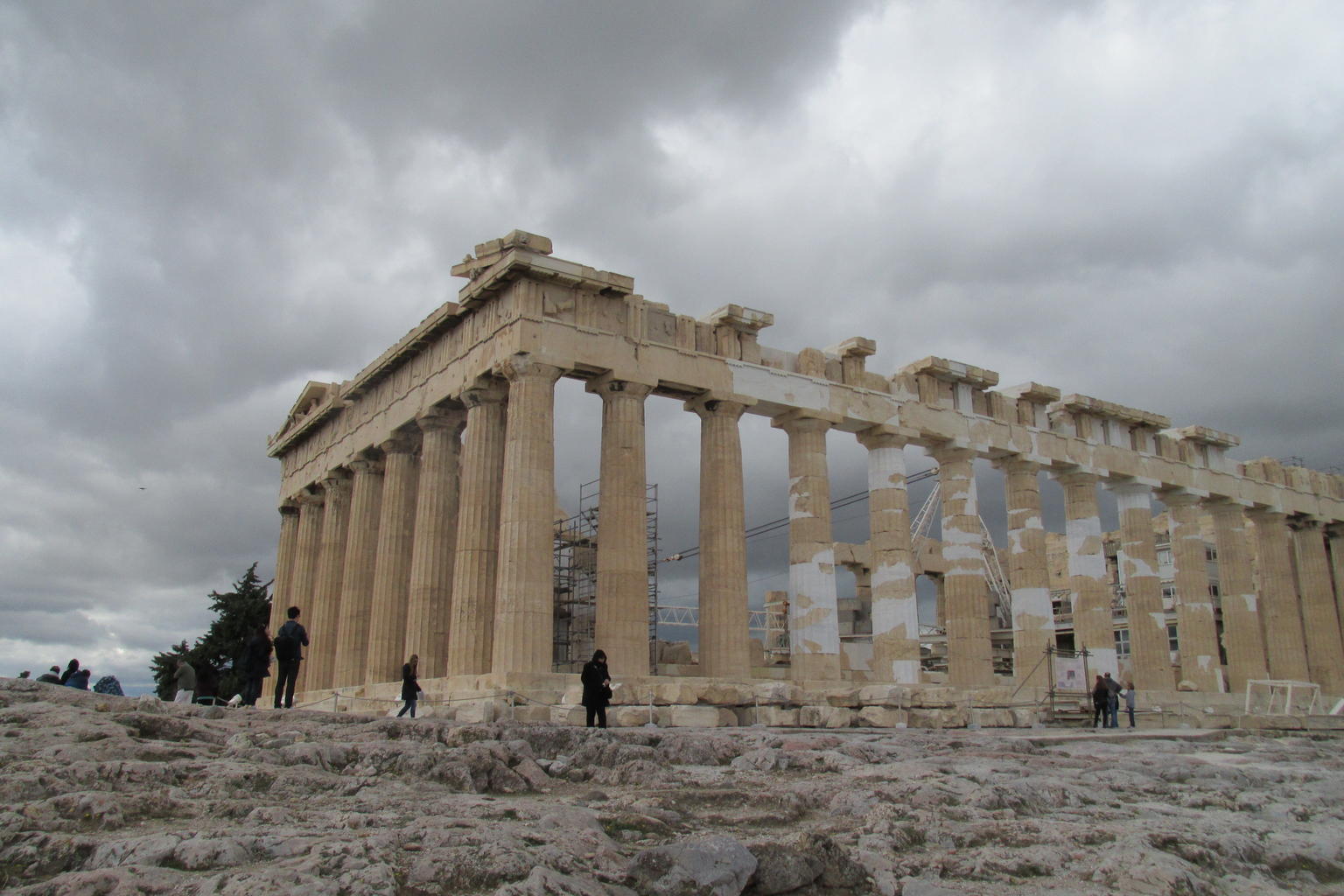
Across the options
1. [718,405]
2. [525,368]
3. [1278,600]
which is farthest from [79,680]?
[1278,600]

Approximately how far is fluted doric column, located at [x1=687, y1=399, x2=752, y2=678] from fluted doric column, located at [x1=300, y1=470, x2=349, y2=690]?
14.0 m

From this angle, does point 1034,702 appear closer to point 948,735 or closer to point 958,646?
point 958,646

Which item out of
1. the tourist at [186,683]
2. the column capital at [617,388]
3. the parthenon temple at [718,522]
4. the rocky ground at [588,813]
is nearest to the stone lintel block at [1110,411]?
the parthenon temple at [718,522]

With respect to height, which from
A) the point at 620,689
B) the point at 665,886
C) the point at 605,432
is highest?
the point at 605,432

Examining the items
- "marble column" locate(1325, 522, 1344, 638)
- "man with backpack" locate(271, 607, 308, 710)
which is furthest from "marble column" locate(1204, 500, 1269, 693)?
"man with backpack" locate(271, 607, 308, 710)

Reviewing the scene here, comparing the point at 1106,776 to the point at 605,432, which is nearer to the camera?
the point at 1106,776

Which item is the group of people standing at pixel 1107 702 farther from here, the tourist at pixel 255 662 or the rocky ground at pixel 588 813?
the tourist at pixel 255 662

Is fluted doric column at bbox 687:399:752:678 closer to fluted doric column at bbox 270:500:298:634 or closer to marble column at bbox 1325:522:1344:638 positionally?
fluted doric column at bbox 270:500:298:634

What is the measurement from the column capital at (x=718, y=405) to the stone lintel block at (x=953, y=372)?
681 cm

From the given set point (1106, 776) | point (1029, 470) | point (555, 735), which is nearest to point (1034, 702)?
point (1029, 470)

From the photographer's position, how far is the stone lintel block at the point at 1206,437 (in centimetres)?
3969

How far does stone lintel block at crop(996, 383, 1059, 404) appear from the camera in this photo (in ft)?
114

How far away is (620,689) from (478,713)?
302 centimetres

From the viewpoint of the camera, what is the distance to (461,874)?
6668 mm
